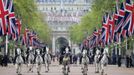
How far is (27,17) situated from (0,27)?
39.4 metres

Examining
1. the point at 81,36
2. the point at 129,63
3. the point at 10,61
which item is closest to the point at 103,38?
the point at 129,63

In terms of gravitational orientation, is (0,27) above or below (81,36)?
above

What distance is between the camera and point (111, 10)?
6662 cm

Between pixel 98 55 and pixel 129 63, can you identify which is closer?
pixel 98 55

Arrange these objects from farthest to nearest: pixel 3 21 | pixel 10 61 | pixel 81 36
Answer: pixel 81 36, pixel 10 61, pixel 3 21

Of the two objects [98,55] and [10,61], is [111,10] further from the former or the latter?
[98,55]

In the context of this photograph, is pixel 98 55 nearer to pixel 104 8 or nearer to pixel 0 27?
pixel 0 27

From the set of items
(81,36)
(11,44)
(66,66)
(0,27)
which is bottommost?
(81,36)

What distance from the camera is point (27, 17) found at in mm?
78625

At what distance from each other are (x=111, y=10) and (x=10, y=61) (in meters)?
17.3

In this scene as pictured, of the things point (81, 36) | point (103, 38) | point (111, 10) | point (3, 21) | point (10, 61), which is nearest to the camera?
point (3, 21)

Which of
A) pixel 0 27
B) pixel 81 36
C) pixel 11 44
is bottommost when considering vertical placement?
pixel 81 36

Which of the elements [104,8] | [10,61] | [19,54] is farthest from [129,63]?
[19,54]

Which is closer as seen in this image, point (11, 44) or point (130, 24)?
point (130, 24)
